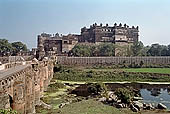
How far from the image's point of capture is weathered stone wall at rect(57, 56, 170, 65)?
89.1 metres

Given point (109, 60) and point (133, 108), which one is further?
point (109, 60)

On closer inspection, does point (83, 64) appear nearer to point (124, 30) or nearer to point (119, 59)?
point (119, 59)

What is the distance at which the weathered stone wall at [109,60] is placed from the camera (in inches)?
3509

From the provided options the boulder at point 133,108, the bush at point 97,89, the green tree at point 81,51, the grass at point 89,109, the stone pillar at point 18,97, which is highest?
the green tree at point 81,51

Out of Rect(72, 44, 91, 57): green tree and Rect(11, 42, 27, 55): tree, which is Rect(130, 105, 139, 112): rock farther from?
Rect(11, 42, 27, 55): tree

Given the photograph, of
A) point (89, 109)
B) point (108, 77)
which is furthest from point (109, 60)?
point (89, 109)

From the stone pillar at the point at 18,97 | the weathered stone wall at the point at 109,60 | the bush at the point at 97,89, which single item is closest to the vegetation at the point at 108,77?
the bush at the point at 97,89

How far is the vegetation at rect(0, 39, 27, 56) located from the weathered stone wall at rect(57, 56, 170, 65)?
27924 mm

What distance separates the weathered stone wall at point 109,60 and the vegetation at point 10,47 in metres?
27.9

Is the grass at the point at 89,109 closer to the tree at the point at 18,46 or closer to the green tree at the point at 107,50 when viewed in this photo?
the green tree at the point at 107,50

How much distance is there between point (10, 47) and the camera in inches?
4156

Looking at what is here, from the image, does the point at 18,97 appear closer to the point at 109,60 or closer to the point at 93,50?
the point at 109,60

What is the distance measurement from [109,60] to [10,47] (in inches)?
1782

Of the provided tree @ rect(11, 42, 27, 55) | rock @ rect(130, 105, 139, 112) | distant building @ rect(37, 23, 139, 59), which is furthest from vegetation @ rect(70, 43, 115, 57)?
rock @ rect(130, 105, 139, 112)
